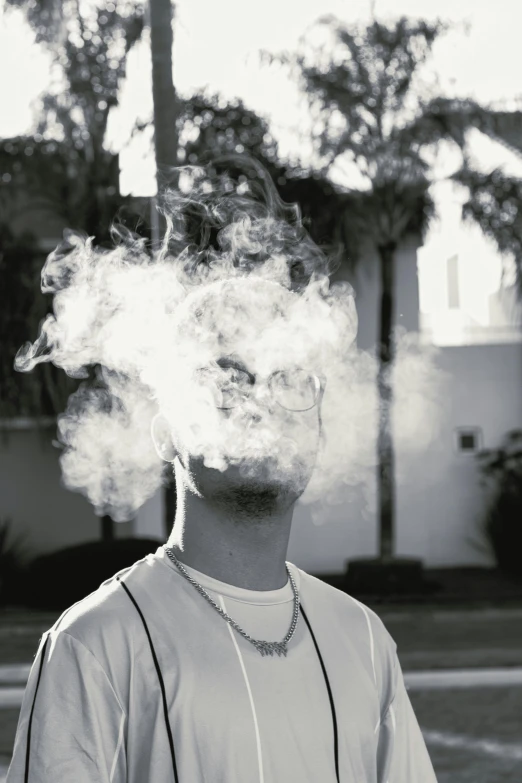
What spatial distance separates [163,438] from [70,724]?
1.78 ft

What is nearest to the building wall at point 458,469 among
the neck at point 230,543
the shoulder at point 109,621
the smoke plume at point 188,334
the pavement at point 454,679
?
the pavement at point 454,679

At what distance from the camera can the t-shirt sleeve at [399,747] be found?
1662 mm

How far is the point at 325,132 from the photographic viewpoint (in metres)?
11.2

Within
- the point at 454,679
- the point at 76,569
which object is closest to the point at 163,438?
the point at 454,679

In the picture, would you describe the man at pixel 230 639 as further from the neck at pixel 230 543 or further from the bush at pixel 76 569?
the bush at pixel 76 569

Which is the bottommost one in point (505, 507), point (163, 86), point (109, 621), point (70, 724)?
point (505, 507)

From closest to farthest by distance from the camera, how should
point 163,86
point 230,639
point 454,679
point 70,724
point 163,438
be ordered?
point 70,724
point 230,639
point 163,438
point 163,86
point 454,679

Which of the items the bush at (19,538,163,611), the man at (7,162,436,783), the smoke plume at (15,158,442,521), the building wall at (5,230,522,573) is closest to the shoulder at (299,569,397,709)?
the man at (7,162,436,783)

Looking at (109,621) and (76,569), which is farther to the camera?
(76,569)

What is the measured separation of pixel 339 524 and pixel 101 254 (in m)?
11.3

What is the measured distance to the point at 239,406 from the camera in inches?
66.7

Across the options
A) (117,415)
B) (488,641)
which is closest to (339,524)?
(488,641)

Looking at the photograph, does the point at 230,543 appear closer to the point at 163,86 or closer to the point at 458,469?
the point at 163,86

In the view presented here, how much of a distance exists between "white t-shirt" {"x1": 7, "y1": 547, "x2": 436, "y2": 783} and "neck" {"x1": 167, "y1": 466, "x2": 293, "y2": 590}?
2 centimetres
